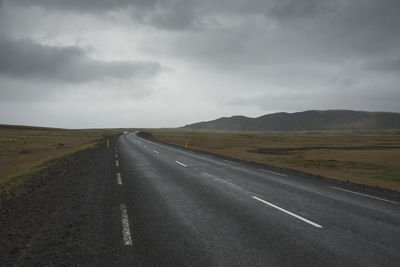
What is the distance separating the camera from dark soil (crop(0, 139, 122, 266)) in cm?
396

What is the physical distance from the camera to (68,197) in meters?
7.64

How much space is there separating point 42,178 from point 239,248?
10.6 m

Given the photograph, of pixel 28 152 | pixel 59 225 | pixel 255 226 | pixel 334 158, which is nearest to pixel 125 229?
pixel 59 225

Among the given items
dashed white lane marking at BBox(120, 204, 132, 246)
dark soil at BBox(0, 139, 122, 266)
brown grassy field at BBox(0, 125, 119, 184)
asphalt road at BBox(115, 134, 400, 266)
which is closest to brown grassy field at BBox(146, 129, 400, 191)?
asphalt road at BBox(115, 134, 400, 266)

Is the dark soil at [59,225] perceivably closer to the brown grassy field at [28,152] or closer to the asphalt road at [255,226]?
the asphalt road at [255,226]

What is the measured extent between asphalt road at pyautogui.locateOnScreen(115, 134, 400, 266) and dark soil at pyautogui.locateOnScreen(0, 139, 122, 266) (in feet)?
1.35

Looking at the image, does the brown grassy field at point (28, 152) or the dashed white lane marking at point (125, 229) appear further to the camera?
the brown grassy field at point (28, 152)

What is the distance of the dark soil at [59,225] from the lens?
396cm

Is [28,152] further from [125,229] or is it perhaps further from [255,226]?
[255,226]

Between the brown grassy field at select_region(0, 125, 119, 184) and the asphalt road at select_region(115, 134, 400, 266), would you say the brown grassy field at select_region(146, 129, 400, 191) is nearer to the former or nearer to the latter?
the asphalt road at select_region(115, 134, 400, 266)

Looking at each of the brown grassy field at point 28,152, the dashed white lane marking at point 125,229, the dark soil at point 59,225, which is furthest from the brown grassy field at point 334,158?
the brown grassy field at point 28,152

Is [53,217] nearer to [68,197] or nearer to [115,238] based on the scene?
[68,197]

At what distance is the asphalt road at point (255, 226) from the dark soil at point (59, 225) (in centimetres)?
41

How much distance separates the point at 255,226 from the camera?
538 cm
